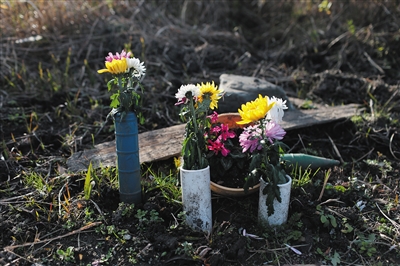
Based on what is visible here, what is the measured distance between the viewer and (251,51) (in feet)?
19.6

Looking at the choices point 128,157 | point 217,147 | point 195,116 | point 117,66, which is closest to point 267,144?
point 217,147

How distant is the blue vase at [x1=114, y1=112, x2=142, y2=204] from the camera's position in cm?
245

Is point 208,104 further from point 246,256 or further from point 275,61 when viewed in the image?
point 275,61

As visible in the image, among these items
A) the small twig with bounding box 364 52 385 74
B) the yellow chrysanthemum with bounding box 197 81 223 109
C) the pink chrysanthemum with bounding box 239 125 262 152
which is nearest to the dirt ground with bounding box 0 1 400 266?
the small twig with bounding box 364 52 385 74

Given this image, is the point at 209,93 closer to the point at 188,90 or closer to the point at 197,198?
the point at 188,90

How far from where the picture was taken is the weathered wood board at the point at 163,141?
121 inches

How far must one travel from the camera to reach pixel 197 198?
2.42 meters

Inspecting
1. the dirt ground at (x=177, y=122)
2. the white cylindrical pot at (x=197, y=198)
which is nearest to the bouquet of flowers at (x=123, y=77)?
the white cylindrical pot at (x=197, y=198)

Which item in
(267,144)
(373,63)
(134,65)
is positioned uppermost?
(134,65)

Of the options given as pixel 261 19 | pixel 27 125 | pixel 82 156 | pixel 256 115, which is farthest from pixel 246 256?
pixel 261 19

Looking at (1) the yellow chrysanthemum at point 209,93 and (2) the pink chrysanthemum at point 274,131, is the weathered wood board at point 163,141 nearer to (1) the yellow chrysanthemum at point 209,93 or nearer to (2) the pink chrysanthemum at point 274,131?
(1) the yellow chrysanthemum at point 209,93

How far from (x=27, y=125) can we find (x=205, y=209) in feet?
6.63

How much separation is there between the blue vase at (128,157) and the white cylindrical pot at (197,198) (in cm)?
32

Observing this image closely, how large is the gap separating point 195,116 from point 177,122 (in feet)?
4.71
